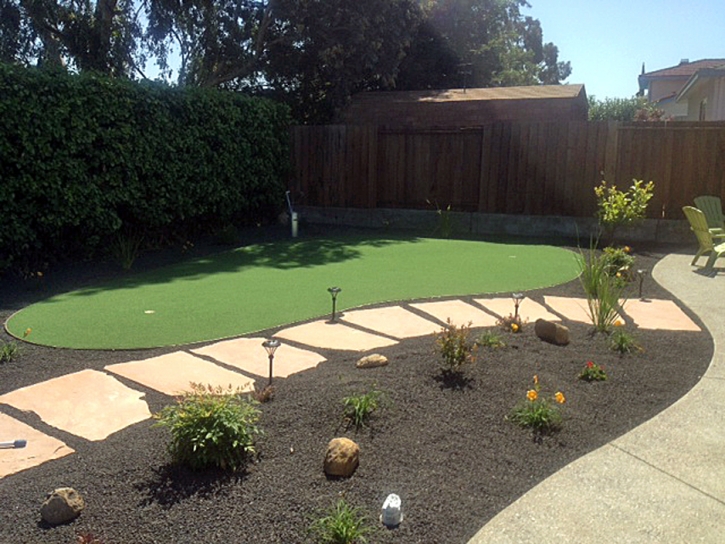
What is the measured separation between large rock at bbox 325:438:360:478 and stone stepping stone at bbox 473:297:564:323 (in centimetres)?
270

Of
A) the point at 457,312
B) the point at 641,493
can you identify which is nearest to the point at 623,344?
the point at 457,312

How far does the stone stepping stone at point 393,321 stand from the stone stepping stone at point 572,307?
1224 mm

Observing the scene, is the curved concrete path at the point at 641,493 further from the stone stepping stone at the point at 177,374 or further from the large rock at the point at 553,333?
the stone stepping stone at the point at 177,374

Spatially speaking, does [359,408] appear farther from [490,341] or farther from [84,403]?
[84,403]

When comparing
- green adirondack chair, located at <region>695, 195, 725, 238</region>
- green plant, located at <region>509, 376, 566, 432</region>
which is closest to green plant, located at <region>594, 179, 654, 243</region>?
green adirondack chair, located at <region>695, 195, 725, 238</region>

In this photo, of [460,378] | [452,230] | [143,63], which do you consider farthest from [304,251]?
[143,63]

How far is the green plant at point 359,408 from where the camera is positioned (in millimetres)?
3223

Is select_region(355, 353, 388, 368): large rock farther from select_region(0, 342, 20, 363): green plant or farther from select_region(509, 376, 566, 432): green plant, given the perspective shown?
select_region(0, 342, 20, 363): green plant

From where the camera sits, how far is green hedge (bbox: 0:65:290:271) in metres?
7.02

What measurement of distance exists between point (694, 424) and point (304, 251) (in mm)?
6703

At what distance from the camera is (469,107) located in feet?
50.7

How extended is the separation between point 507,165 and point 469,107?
4.40 m

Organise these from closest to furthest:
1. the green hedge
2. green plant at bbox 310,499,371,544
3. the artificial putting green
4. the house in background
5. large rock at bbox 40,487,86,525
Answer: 1. green plant at bbox 310,499,371,544
2. large rock at bbox 40,487,86,525
3. the artificial putting green
4. the green hedge
5. the house in background

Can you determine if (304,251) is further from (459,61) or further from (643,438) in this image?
(459,61)
